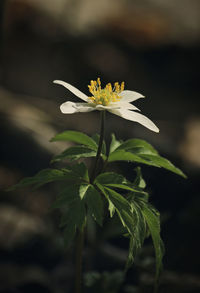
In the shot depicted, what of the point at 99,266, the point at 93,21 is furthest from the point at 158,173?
the point at 93,21

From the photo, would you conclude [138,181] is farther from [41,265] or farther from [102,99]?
[41,265]

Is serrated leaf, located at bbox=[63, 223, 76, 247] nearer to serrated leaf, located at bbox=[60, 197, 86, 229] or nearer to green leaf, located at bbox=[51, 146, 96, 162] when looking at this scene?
serrated leaf, located at bbox=[60, 197, 86, 229]

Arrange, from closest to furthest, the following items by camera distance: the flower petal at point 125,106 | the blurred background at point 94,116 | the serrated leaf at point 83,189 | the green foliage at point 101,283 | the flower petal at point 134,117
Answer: the serrated leaf at point 83,189, the flower petal at point 134,117, the flower petal at point 125,106, the green foliage at point 101,283, the blurred background at point 94,116

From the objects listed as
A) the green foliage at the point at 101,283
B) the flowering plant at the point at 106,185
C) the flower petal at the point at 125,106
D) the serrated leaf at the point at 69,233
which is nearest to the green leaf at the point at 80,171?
the flowering plant at the point at 106,185

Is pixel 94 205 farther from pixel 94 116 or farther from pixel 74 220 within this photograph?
pixel 94 116

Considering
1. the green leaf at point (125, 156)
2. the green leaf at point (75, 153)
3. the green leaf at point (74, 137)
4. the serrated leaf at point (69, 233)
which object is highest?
the green leaf at point (74, 137)

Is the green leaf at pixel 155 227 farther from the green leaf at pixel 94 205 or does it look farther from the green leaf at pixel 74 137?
the green leaf at pixel 74 137

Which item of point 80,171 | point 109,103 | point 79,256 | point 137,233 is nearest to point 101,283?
point 79,256
